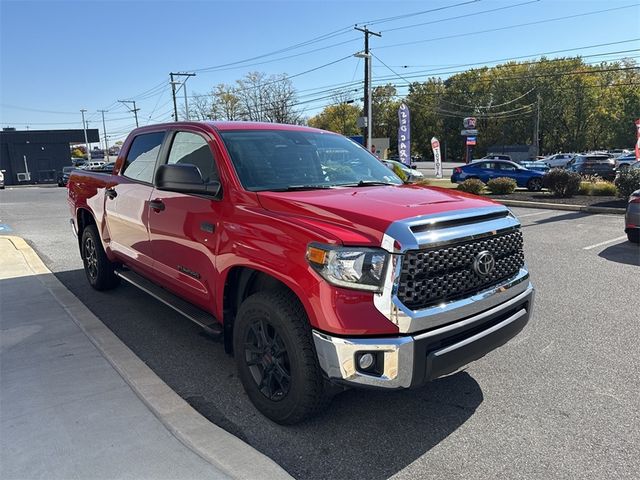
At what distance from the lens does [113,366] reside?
367 cm

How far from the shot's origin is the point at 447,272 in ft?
8.95

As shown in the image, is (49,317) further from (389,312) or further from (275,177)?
(389,312)

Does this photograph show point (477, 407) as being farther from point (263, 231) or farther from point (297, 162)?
point (297, 162)

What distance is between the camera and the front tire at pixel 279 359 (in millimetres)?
2702

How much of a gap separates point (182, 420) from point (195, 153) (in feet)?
6.86

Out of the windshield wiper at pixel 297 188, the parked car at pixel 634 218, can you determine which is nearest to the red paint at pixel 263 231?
the windshield wiper at pixel 297 188

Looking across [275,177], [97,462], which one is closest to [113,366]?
[97,462]

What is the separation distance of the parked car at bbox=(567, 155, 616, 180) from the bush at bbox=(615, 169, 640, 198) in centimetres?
1471

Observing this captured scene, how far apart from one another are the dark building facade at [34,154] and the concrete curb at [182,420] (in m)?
49.2

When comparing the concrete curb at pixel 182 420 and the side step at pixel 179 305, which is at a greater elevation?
the side step at pixel 179 305

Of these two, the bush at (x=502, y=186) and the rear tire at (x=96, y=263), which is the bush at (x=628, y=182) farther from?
the rear tire at (x=96, y=263)

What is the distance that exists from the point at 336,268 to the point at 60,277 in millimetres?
5663

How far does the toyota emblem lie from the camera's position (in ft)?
9.38

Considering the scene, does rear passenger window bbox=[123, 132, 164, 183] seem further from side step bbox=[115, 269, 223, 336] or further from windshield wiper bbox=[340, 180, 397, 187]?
windshield wiper bbox=[340, 180, 397, 187]
